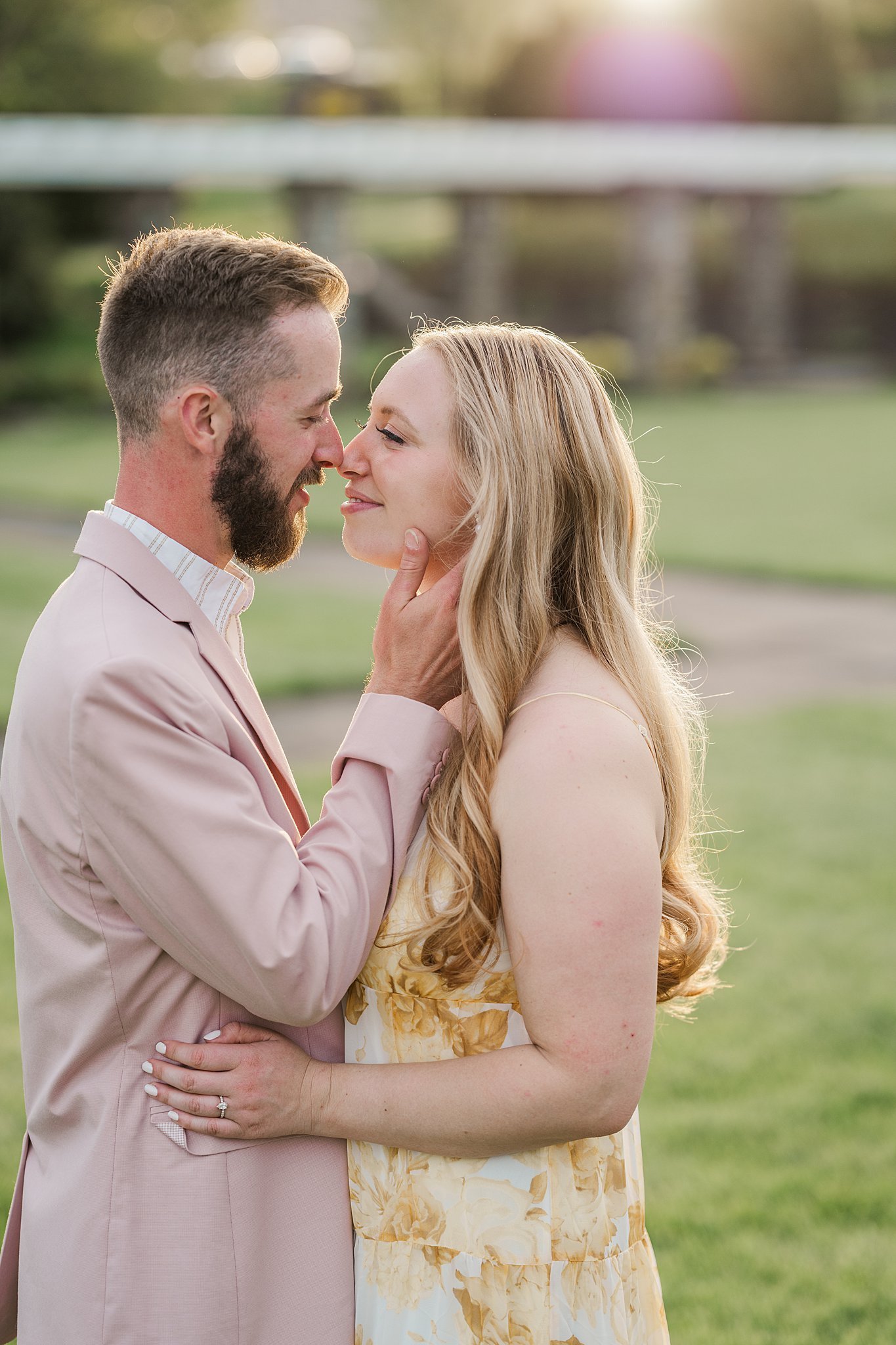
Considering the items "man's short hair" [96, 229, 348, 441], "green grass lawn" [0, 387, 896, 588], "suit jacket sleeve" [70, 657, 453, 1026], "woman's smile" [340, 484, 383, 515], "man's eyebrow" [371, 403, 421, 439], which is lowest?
"green grass lawn" [0, 387, 896, 588]

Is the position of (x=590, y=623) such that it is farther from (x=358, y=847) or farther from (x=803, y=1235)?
(x=803, y=1235)

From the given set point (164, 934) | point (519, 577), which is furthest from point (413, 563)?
point (164, 934)

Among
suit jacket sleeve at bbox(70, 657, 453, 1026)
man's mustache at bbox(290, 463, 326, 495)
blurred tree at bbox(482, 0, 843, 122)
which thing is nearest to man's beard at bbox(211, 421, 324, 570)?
man's mustache at bbox(290, 463, 326, 495)

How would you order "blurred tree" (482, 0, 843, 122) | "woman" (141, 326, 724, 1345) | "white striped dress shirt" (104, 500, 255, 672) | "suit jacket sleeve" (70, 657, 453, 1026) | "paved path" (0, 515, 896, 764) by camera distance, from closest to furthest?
"suit jacket sleeve" (70, 657, 453, 1026)
"woman" (141, 326, 724, 1345)
"white striped dress shirt" (104, 500, 255, 672)
"paved path" (0, 515, 896, 764)
"blurred tree" (482, 0, 843, 122)

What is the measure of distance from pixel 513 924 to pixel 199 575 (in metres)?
0.81

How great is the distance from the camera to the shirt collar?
7.60ft

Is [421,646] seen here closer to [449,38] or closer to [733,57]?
[733,57]

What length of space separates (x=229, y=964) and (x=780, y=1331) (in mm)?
2562

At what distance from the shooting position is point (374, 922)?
2.18 metres

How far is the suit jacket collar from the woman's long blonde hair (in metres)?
0.36

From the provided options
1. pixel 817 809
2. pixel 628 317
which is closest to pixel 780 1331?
pixel 817 809

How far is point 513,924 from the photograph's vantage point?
6.95 feet

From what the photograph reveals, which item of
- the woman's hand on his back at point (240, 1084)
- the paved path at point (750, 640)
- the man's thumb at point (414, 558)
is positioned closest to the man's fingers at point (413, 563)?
the man's thumb at point (414, 558)

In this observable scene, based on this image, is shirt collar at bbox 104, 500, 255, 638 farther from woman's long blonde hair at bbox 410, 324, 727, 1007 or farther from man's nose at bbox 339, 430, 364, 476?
woman's long blonde hair at bbox 410, 324, 727, 1007
